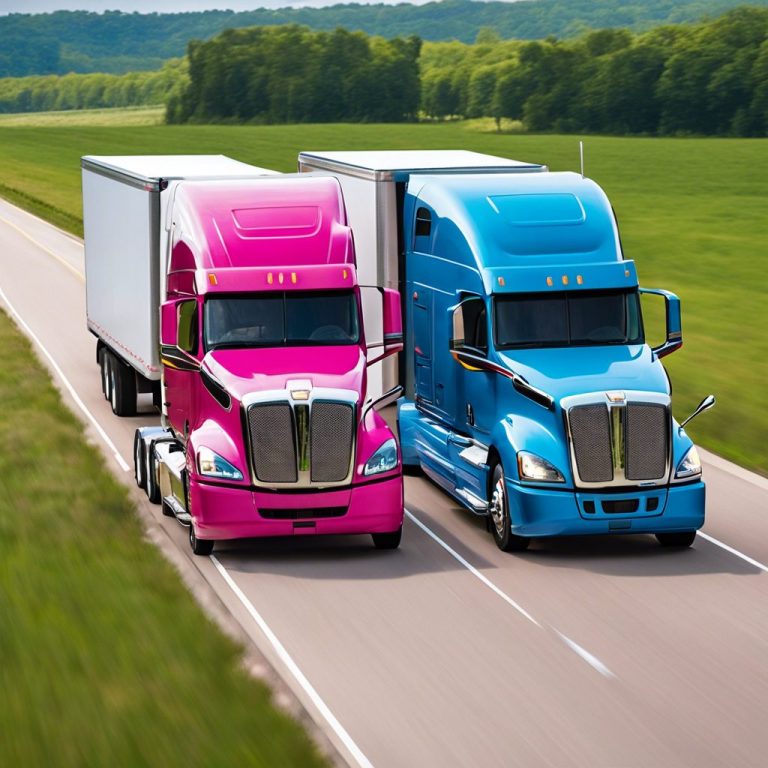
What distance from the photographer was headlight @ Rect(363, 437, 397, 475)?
1532cm

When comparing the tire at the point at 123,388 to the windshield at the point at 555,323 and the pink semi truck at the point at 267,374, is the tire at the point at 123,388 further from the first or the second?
→ the windshield at the point at 555,323

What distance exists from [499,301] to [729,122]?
10365 centimetres

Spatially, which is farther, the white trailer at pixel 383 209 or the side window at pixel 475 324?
the white trailer at pixel 383 209

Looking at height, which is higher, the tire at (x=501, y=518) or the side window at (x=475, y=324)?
the side window at (x=475, y=324)

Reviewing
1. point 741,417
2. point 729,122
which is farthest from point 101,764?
point 729,122

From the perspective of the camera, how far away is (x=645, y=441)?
15.2m

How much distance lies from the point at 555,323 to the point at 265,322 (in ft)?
10.3

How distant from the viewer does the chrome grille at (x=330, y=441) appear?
15.1 m

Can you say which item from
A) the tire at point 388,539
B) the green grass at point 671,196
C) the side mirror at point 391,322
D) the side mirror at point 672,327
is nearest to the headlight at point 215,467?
the tire at point 388,539

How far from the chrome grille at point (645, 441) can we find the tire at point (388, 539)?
2.44 meters

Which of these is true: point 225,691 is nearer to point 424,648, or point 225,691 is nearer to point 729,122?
point 424,648

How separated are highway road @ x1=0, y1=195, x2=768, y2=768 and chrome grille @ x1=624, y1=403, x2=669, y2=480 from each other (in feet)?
3.13

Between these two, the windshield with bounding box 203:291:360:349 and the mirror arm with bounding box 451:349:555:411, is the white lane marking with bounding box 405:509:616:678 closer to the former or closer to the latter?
the mirror arm with bounding box 451:349:555:411

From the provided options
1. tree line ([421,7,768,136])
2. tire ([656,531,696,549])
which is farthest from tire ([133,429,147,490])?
tree line ([421,7,768,136])
